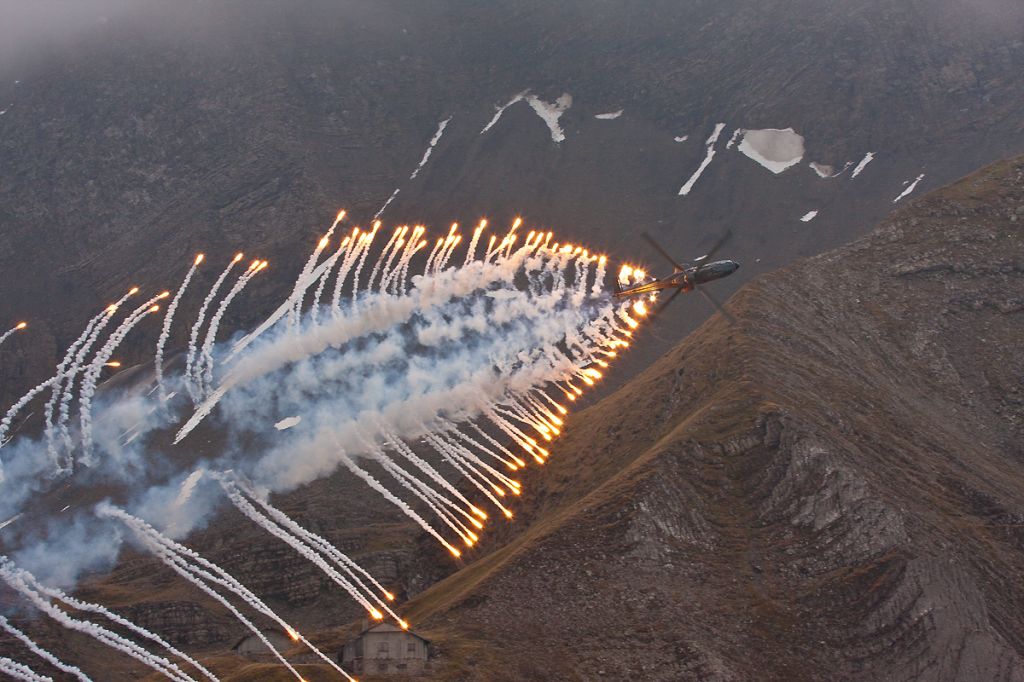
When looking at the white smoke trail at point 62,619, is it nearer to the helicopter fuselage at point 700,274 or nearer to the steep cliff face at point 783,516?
the steep cliff face at point 783,516

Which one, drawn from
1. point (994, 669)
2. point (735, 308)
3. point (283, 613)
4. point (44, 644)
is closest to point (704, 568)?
point (994, 669)

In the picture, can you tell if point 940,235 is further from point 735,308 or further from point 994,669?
point 994,669

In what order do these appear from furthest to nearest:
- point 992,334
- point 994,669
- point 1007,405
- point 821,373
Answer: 1. point 992,334
2. point 1007,405
3. point 821,373
4. point 994,669

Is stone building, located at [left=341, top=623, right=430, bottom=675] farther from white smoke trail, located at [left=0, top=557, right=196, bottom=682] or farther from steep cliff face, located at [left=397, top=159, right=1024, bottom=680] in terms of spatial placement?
white smoke trail, located at [left=0, top=557, right=196, bottom=682]

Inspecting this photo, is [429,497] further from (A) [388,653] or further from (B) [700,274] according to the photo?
(A) [388,653]

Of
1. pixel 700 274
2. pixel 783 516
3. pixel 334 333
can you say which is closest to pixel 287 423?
pixel 334 333

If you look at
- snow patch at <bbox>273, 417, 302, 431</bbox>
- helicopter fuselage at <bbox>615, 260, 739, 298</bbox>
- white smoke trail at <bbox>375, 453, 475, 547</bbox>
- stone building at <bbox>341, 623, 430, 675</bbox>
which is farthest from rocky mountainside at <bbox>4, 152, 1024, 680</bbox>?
helicopter fuselage at <bbox>615, 260, 739, 298</bbox>
